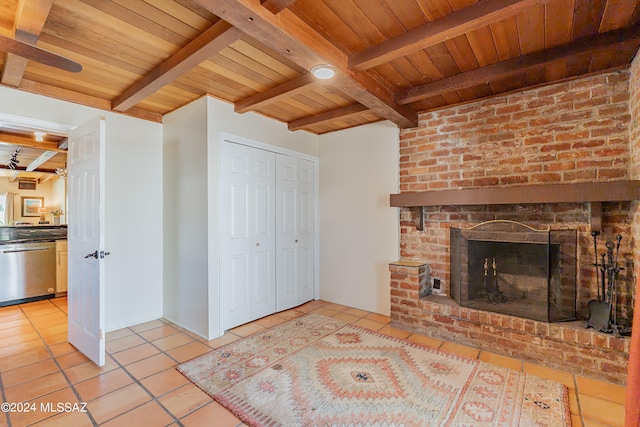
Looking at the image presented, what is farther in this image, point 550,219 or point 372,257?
point 372,257

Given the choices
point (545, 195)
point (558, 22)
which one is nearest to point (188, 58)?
point (558, 22)

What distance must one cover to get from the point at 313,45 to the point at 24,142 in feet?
15.2

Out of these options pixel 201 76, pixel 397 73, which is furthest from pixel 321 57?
pixel 201 76

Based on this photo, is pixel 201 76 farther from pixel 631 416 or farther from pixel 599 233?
pixel 599 233

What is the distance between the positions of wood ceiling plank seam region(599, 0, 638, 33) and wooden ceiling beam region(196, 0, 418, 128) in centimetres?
146

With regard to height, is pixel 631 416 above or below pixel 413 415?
above

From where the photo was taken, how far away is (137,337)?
296 centimetres

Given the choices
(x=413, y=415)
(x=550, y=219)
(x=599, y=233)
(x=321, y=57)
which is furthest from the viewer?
(x=550, y=219)

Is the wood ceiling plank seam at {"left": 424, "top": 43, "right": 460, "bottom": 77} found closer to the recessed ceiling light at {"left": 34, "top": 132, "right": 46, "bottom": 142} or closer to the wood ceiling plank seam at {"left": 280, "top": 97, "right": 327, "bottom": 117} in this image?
the wood ceiling plank seam at {"left": 280, "top": 97, "right": 327, "bottom": 117}

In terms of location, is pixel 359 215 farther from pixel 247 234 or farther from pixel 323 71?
pixel 323 71

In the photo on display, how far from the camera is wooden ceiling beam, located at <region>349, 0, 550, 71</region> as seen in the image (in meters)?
1.55

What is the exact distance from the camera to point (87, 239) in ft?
8.46

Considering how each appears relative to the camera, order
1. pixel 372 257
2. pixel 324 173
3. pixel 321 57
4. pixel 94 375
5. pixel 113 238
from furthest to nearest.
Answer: pixel 324 173, pixel 372 257, pixel 113 238, pixel 94 375, pixel 321 57

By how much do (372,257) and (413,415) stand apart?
2040mm
